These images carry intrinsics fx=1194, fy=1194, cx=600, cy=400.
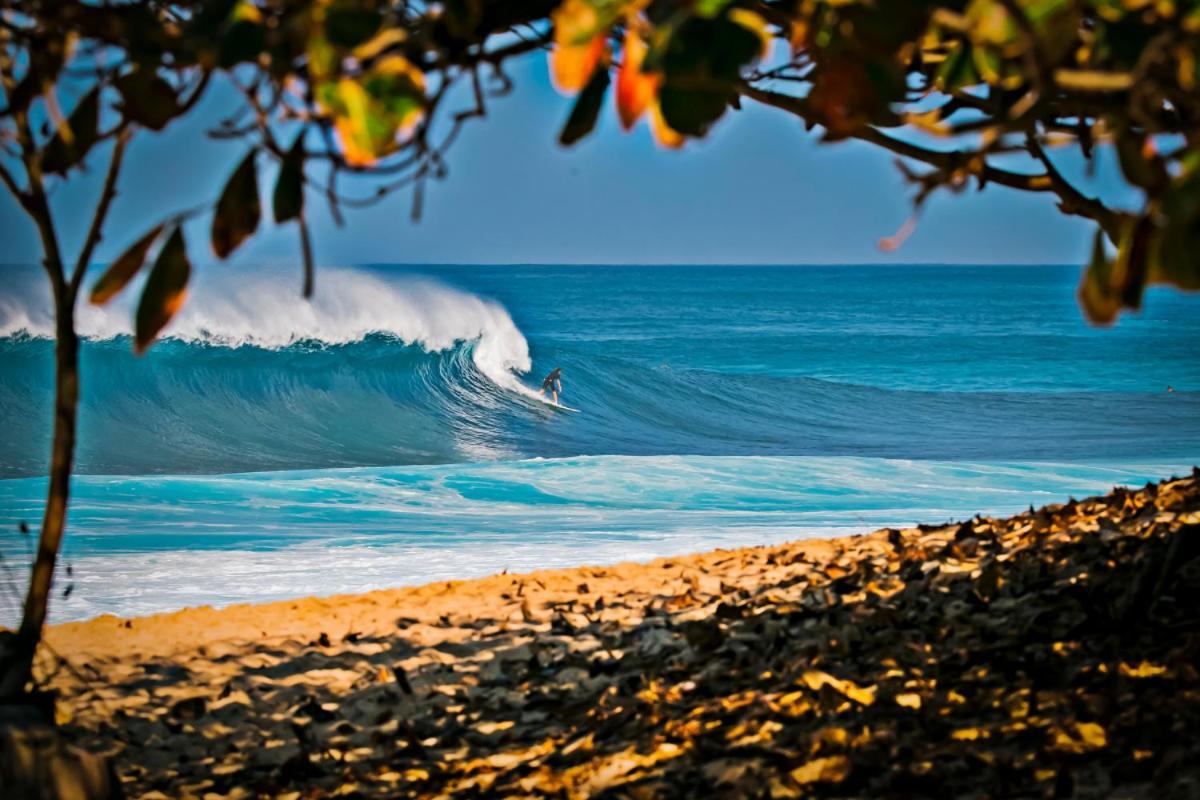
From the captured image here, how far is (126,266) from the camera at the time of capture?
1.39m

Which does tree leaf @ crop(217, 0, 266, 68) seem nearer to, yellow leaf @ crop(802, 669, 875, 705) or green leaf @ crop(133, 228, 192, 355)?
green leaf @ crop(133, 228, 192, 355)

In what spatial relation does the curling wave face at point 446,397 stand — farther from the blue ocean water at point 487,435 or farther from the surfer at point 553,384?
the surfer at point 553,384

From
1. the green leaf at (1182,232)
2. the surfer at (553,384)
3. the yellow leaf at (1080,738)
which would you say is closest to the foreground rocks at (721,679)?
the yellow leaf at (1080,738)

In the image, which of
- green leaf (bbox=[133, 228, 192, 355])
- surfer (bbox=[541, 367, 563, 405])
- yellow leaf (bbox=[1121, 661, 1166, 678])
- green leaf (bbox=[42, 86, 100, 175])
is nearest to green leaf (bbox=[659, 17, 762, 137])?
green leaf (bbox=[133, 228, 192, 355])

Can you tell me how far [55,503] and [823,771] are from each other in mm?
1550

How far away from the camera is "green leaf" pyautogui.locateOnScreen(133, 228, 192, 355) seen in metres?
1.33

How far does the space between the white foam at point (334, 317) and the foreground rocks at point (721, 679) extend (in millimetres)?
13892

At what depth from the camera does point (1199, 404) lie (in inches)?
778

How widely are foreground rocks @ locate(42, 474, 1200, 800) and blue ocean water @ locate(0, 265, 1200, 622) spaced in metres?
2.16

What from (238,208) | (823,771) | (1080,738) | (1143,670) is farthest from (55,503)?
(1143,670)

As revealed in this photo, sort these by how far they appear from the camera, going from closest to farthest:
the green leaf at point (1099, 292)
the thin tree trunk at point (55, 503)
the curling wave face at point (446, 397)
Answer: the green leaf at point (1099, 292) < the thin tree trunk at point (55, 503) < the curling wave face at point (446, 397)

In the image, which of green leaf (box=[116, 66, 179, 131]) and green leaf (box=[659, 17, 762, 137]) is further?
green leaf (box=[116, 66, 179, 131])

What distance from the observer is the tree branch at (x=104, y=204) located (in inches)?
79.9

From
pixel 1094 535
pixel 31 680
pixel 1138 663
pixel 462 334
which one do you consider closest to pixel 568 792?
pixel 31 680
